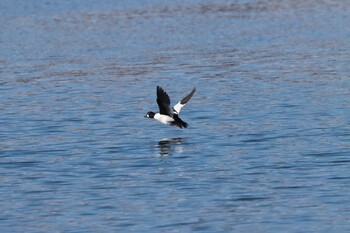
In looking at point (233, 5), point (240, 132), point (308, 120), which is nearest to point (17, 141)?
point (240, 132)

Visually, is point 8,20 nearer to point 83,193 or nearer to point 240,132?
point 240,132

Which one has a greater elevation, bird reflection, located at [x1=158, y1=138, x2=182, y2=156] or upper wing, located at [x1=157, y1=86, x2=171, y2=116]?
upper wing, located at [x1=157, y1=86, x2=171, y2=116]

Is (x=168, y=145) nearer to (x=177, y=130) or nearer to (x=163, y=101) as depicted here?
(x=163, y=101)

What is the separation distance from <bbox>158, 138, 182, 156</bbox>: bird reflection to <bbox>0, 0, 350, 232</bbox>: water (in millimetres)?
45

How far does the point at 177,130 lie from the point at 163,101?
2.17 m

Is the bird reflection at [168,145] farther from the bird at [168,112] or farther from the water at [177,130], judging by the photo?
the bird at [168,112]

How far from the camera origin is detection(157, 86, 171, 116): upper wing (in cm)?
2077

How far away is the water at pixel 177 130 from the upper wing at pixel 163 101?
2.13ft

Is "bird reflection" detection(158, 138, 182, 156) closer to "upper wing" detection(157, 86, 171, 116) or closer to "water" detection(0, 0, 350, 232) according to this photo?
"water" detection(0, 0, 350, 232)

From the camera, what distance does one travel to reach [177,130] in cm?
2317

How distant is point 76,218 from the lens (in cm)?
1443

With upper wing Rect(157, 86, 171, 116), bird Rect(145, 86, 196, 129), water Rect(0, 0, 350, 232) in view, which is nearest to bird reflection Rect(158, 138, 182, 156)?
water Rect(0, 0, 350, 232)

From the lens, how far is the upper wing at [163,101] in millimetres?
20772

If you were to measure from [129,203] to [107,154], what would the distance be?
14.7 ft
